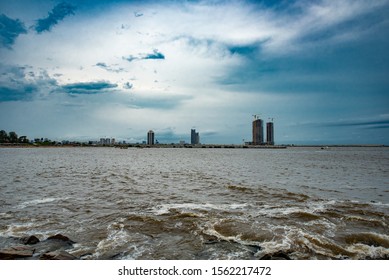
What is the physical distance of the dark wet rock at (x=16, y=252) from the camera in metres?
5.93

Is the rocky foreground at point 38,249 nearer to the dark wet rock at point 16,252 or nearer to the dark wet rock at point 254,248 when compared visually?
the dark wet rock at point 16,252

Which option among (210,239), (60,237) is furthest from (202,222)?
(60,237)

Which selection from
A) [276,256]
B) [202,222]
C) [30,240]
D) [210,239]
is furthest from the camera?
[202,222]

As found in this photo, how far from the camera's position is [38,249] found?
681 centimetres

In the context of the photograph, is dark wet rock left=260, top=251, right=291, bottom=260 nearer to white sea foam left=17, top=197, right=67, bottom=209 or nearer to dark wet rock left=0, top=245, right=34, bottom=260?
dark wet rock left=0, top=245, right=34, bottom=260

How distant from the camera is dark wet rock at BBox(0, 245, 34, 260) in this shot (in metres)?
5.93

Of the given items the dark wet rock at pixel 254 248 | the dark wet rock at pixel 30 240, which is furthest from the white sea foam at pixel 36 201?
the dark wet rock at pixel 254 248

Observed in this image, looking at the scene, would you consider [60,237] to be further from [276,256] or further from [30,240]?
[276,256]

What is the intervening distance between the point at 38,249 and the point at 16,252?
0.68 m

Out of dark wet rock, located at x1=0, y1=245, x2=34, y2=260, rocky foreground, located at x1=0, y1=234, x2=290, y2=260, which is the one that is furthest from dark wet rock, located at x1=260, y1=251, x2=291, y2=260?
dark wet rock, located at x1=0, y1=245, x2=34, y2=260

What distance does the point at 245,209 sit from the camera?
11.6 meters

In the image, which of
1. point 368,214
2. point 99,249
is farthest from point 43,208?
point 368,214

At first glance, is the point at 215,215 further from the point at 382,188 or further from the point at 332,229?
the point at 382,188
